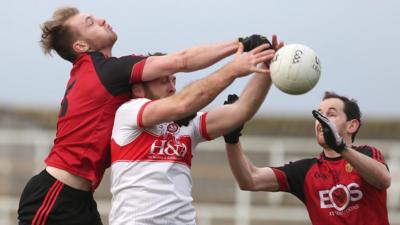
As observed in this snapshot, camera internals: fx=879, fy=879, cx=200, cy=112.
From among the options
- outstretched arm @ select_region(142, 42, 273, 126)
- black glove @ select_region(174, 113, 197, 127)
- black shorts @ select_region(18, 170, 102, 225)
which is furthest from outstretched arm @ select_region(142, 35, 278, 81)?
black shorts @ select_region(18, 170, 102, 225)

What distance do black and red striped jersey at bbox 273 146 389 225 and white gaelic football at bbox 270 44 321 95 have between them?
1340 mm

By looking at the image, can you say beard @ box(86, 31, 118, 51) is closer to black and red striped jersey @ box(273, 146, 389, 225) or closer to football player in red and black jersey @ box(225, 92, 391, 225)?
football player in red and black jersey @ box(225, 92, 391, 225)

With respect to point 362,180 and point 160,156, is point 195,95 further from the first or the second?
point 362,180

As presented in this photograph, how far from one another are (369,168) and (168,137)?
162cm

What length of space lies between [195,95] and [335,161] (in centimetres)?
176

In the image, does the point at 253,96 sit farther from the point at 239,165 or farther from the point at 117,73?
the point at 239,165

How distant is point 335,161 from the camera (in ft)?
23.3

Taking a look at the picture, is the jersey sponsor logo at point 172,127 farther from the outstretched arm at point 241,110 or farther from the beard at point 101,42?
the beard at point 101,42

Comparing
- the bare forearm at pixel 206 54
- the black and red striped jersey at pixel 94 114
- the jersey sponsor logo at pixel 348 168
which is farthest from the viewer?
the jersey sponsor logo at pixel 348 168

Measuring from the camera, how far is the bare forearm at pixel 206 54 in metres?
5.97

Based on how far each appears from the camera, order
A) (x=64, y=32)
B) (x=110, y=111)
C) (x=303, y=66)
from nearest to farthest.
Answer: (x=303, y=66), (x=110, y=111), (x=64, y=32)

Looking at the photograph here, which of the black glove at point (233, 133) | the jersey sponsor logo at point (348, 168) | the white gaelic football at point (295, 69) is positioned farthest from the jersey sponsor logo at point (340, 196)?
the white gaelic football at point (295, 69)

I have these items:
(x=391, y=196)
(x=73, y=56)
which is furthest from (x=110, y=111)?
(x=391, y=196)

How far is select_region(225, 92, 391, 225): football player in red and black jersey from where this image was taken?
6.77 m
